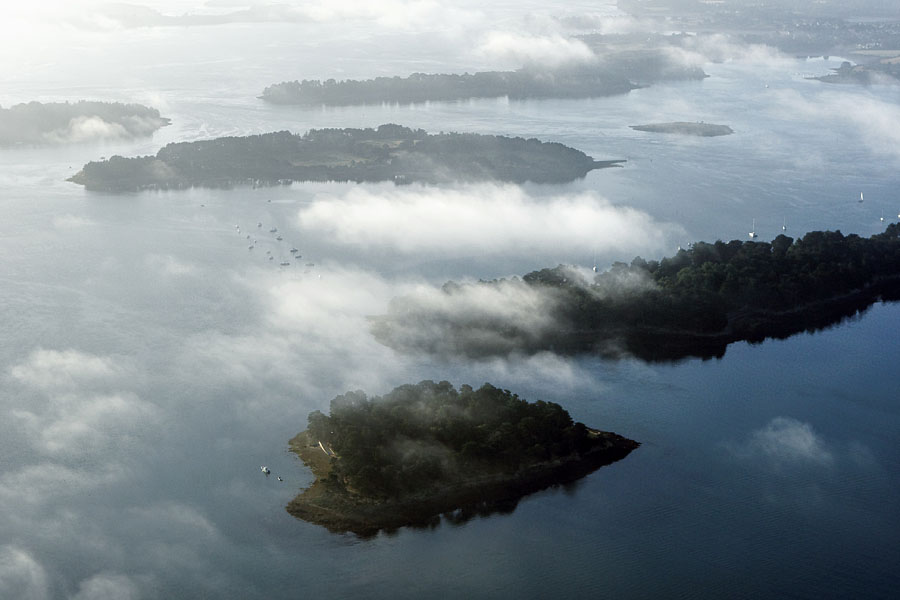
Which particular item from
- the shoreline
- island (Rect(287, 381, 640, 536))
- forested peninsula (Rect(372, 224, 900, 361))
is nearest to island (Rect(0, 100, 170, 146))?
forested peninsula (Rect(372, 224, 900, 361))

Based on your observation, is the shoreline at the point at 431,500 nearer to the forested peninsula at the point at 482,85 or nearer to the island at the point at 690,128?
the island at the point at 690,128

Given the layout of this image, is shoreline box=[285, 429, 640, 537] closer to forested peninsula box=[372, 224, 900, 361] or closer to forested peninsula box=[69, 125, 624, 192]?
forested peninsula box=[372, 224, 900, 361]

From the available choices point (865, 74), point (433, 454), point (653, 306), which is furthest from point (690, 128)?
point (433, 454)

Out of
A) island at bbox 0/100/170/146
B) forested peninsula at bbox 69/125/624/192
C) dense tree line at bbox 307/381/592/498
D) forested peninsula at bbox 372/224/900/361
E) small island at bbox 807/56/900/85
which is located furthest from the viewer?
small island at bbox 807/56/900/85

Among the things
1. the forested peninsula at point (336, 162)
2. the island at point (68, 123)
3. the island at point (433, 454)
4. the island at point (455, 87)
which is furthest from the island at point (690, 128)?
the island at point (433, 454)

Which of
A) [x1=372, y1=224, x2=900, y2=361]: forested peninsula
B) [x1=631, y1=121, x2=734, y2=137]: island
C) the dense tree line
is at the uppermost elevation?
[x1=631, y1=121, x2=734, y2=137]: island

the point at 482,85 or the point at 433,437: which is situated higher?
the point at 482,85

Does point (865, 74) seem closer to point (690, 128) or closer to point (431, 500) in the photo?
point (690, 128)
